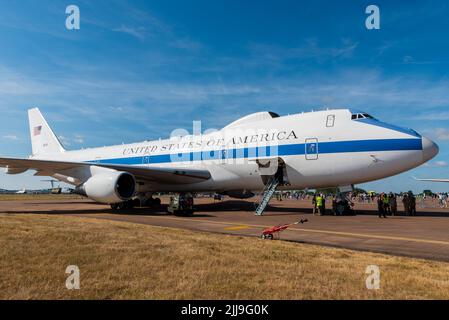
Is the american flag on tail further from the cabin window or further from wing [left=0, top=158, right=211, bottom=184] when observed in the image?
the cabin window

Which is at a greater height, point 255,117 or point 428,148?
point 255,117

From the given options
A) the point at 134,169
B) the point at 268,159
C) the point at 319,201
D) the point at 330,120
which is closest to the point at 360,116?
the point at 330,120

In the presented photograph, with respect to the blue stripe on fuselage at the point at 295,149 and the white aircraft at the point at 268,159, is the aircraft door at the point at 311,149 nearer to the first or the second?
the white aircraft at the point at 268,159

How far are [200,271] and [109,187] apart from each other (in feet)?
48.3

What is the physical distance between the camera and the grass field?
4.73m

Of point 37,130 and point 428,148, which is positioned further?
point 37,130

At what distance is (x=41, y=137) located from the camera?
38500mm

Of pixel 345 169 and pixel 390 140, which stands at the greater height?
pixel 390 140

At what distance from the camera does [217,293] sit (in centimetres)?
472

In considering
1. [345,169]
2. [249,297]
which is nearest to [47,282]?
[249,297]

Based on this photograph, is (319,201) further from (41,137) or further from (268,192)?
(41,137)

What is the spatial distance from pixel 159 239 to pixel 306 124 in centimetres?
A: 1257

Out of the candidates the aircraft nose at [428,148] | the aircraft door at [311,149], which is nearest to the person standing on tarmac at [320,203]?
the aircraft door at [311,149]

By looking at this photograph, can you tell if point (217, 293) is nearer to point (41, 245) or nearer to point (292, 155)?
point (41, 245)
